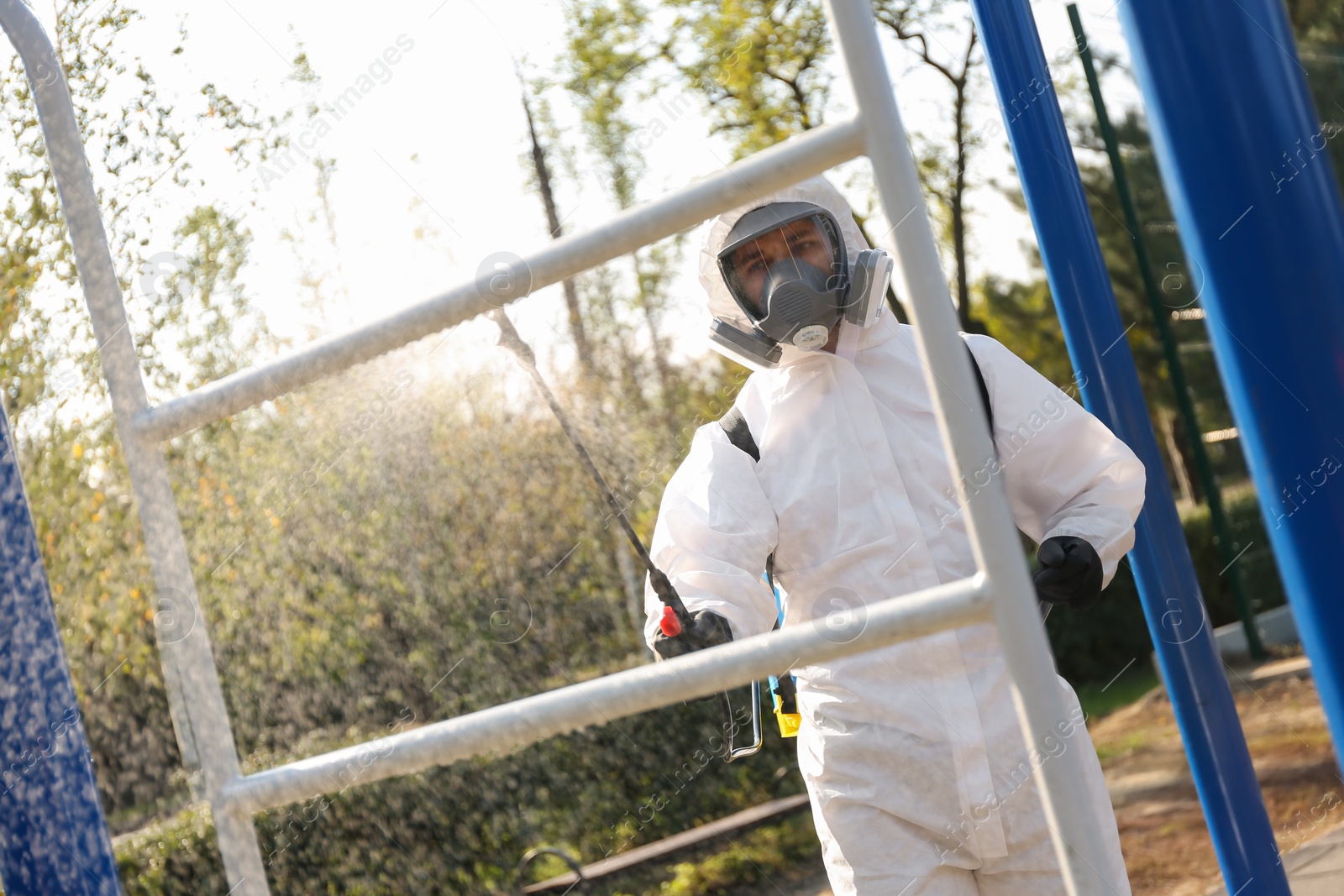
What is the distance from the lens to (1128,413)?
6.99ft

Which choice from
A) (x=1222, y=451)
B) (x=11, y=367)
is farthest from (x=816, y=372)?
(x=1222, y=451)

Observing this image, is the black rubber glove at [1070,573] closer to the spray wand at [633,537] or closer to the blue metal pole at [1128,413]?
the spray wand at [633,537]

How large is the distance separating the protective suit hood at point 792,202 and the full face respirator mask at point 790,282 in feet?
0.05

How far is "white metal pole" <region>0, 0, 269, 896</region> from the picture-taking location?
3.01ft

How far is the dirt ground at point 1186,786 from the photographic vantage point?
4574 mm

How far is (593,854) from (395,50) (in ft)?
12.4

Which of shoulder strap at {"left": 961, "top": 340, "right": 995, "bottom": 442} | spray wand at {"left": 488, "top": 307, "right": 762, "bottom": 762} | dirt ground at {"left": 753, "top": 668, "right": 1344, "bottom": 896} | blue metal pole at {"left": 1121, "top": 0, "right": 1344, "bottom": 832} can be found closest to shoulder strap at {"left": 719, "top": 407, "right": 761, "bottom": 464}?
spray wand at {"left": 488, "top": 307, "right": 762, "bottom": 762}

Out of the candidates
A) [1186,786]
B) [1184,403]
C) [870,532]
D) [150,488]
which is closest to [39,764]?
[150,488]

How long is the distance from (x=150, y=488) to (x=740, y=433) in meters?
1.06

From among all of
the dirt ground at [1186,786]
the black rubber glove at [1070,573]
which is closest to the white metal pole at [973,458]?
the black rubber glove at [1070,573]

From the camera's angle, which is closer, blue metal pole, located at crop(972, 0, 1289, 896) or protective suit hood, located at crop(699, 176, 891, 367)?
protective suit hood, located at crop(699, 176, 891, 367)

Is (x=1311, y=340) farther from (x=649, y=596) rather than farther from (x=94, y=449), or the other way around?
(x=94, y=449)

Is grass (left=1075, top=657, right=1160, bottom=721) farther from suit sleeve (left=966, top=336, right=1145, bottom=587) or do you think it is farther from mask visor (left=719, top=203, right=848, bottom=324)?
mask visor (left=719, top=203, right=848, bottom=324)

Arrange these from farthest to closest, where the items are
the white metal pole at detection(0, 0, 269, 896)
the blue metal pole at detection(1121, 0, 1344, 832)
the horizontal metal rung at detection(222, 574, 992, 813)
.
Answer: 1. the blue metal pole at detection(1121, 0, 1344, 832)
2. the white metal pole at detection(0, 0, 269, 896)
3. the horizontal metal rung at detection(222, 574, 992, 813)
